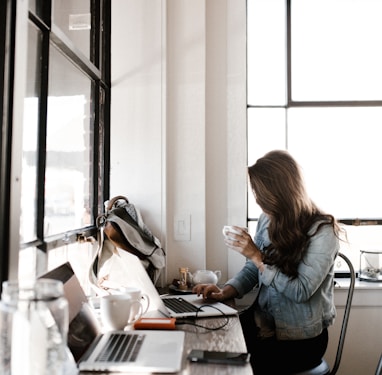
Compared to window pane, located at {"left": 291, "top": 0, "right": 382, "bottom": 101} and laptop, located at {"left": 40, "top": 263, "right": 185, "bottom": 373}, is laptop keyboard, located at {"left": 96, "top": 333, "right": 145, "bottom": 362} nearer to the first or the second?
laptop, located at {"left": 40, "top": 263, "right": 185, "bottom": 373}

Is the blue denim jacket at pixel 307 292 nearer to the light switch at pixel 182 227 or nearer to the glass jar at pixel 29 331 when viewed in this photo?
the light switch at pixel 182 227

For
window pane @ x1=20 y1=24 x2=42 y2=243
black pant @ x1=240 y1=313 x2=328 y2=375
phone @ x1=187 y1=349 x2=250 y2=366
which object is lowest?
black pant @ x1=240 y1=313 x2=328 y2=375

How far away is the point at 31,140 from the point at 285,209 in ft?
3.25

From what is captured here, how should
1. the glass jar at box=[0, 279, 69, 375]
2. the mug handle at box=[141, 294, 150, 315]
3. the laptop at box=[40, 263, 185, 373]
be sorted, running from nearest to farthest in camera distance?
the glass jar at box=[0, 279, 69, 375]
the laptop at box=[40, 263, 185, 373]
the mug handle at box=[141, 294, 150, 315]

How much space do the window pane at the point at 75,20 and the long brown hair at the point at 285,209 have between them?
2.92ft

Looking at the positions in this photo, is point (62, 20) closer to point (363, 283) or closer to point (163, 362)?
point (163, 362)

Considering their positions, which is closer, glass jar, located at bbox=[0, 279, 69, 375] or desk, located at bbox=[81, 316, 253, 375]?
glass jar, located at bbox=[0, 279, 69, 375]

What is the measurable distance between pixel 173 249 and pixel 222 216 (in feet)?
1.05

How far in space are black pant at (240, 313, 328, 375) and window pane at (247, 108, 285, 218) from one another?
92 cm

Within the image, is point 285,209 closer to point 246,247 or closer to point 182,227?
point 246,247

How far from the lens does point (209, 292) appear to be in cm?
182

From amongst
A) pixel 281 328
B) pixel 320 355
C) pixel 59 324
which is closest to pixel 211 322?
pixel 281 328

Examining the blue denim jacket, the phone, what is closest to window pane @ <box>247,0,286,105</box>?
the blue denim jacket

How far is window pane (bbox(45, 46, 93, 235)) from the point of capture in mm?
1565
